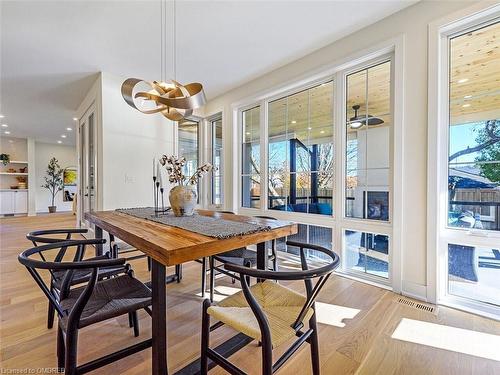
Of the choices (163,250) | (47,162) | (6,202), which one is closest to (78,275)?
(163,250)

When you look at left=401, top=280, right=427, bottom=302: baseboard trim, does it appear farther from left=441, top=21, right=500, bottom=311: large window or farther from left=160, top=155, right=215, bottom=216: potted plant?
left=160, top=155, right=215, bottom=216: potted plant

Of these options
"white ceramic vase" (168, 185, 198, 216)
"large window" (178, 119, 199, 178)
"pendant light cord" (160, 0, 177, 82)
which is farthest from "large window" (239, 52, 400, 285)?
"large window" (178, 119, 199, 178)

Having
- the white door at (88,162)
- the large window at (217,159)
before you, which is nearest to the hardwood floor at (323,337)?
the white door at (88,162)

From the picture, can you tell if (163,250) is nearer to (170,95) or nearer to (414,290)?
(170,95)

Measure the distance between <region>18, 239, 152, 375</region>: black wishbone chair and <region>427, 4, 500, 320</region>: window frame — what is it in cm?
230

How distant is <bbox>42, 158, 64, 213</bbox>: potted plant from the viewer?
8.78 metres

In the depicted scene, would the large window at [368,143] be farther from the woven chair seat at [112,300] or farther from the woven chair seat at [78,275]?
the woven chair seat at [78,275]

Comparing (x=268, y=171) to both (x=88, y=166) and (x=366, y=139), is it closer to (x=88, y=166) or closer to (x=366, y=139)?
(x=366, y=139)

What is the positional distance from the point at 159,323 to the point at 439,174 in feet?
7.89

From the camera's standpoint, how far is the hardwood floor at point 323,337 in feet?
4.68

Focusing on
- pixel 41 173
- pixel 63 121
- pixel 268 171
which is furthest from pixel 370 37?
pixel 41 173

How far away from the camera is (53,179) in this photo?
8859 millimetres

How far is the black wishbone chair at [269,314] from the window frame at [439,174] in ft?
4.83

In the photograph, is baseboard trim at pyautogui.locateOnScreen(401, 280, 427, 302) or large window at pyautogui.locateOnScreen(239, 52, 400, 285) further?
large window at pyautogui.locateOnScreen(239, 52, 400, 285)
